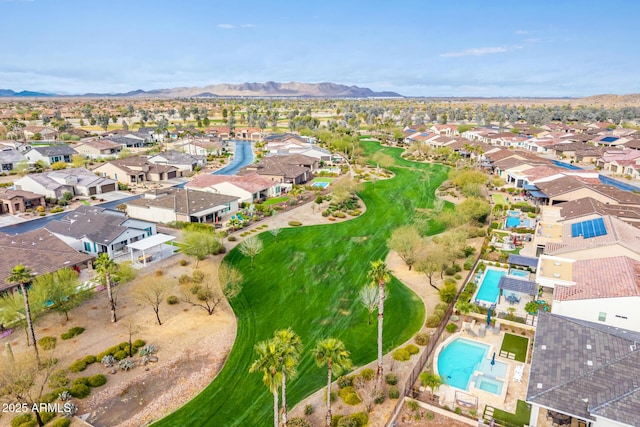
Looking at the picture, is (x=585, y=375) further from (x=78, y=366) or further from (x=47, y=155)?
→ (x=47, y=155)

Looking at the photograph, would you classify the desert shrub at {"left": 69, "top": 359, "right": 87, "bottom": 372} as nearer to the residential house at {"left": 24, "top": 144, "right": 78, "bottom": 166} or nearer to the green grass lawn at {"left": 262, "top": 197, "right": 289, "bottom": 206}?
the green grass lawn at {"left": 262, "top": 197, "right": 289, "bottom": 206}

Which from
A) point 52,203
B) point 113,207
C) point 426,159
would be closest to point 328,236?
point 113,207

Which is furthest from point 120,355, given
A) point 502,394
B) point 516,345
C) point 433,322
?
point 516,345

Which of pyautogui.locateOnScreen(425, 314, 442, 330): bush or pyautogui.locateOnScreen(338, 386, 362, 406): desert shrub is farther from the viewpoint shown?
pyautogui.locateOnScreen(425, 314, 442, 330): bush

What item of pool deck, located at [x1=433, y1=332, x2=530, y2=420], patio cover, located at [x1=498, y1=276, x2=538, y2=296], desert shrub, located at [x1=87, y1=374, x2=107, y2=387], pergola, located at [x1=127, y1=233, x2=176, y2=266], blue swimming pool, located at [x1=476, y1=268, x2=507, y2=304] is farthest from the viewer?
pergola, located at [x1=127, y1=233, x2=176, y2=266]

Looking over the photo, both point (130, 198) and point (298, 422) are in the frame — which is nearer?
point (298, 422)

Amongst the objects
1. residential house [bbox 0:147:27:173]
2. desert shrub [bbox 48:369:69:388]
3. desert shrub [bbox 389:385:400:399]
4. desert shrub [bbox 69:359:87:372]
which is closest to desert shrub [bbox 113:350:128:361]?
desert shrub [bbox 69:359:87:372]
